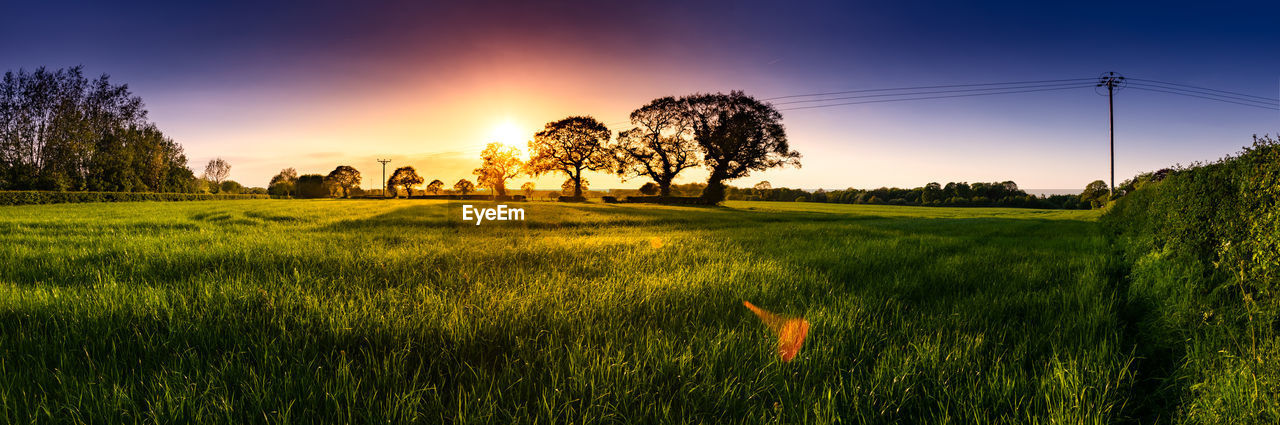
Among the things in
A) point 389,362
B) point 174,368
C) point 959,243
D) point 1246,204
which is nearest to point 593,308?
point 389,362

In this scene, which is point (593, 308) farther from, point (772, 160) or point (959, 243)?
point (772, 160)

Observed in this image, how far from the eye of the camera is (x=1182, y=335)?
281 cm

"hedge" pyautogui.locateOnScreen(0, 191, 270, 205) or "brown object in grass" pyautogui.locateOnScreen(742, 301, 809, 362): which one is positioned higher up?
"hedge" pyautogui.locateOnScreen(0, 191, 270, 205)

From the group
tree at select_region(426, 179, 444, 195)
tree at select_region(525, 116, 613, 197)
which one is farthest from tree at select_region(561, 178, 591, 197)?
tree at select_region(426, 179, 444, 195)

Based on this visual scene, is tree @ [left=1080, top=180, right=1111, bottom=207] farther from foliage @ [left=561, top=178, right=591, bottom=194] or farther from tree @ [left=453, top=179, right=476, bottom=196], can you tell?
tree @ [left=453, top=179, right=476, bottom=196]

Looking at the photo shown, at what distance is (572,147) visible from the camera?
4725 centimetres

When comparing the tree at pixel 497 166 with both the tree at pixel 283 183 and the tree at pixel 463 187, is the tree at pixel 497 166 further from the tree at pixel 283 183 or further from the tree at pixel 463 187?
the tree at pixel 283 183

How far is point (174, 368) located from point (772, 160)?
3793 cm

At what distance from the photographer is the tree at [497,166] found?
202ft

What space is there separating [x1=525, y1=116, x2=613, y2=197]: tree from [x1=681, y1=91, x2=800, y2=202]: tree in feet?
40.1

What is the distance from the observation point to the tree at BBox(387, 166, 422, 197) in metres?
104

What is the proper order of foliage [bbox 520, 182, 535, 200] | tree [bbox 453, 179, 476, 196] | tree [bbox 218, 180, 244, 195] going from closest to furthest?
1. foliage [bbox 520, 182, 535, 200]
2. tree [bbox 453, 179, 476, 196]
3. tree [bbox 218, 180, 244, 195]

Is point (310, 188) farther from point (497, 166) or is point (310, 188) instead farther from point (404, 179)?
point (497, 166)

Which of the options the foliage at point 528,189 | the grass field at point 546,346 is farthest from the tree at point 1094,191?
the foliage at point 528,189
